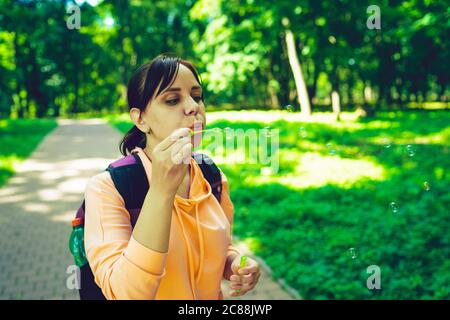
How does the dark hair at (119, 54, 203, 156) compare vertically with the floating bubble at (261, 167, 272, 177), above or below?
above

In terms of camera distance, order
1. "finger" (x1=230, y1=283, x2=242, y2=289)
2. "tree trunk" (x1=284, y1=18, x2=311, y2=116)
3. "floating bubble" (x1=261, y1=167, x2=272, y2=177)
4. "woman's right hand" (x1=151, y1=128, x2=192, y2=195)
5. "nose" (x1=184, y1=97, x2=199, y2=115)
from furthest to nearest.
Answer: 1. "tree trunk" (x1=284, y1=18, x2=311, y2=116)
2. "floating bubble" (x1=261, y1=167, x2=272, y2=177)
3. "finger" (x1=230, y1=283, x2=242, y2=289)
4. "nose" (x1=184, y1=97, x2=199, y2=115)
5. "woman's right hand" (x1=151, y1=128, x2=192, y2=195)

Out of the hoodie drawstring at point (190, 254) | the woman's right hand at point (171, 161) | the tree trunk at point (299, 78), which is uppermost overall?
the tree trunk at point (299, 78)

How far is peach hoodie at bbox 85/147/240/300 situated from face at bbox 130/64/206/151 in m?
0.15

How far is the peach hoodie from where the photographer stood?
111 centimetres

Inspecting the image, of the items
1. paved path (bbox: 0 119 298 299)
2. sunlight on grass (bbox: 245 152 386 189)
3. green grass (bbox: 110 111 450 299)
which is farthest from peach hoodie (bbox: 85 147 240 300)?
sunlight on grass (bbox: 245 152 386 189)

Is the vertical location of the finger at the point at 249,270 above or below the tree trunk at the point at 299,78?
below

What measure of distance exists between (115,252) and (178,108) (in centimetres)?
47

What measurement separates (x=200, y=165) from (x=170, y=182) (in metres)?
0.46

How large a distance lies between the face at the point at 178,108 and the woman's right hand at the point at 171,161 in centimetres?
14

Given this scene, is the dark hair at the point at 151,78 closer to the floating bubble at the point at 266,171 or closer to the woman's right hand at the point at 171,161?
the woman's right hand at the point at 171,161

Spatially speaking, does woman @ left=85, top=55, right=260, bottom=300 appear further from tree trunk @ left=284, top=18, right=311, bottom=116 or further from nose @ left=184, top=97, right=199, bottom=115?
tree trunk @ left=284, top=18, right=311, bottom=116

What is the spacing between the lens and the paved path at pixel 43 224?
174 inches

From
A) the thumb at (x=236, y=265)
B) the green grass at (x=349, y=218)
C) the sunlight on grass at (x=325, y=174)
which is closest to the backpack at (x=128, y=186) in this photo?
the thumb at (x=236, y=265)

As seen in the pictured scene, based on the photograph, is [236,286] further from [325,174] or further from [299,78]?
[299,78]
